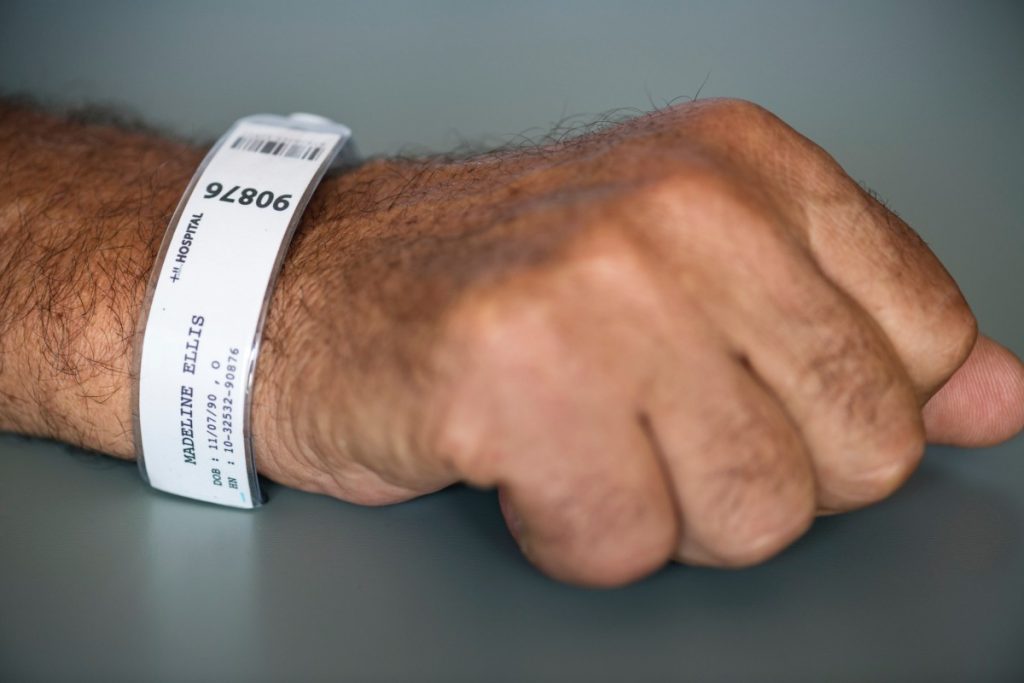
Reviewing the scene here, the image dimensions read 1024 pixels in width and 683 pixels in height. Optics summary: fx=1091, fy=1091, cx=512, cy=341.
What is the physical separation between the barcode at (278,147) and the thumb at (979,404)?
2.06 feet

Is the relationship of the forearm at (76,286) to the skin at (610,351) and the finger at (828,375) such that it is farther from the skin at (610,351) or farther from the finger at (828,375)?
the finger at (828,375)

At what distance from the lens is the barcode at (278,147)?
1042mm

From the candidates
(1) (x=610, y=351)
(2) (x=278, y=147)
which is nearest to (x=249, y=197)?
(2) (x=278, y=147)

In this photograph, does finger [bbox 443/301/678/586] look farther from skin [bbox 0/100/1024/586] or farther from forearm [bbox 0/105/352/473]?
forearm [bbox 0/105/352/473]

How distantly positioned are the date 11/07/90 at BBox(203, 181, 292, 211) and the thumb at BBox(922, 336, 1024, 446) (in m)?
0.62

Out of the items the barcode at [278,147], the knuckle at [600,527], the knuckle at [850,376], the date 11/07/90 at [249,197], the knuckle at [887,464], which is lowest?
the knuckle at [600,527]

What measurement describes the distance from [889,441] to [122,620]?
60cm

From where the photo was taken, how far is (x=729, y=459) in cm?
78

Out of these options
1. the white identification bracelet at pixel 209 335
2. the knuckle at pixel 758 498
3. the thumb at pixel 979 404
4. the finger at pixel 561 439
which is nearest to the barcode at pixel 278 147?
the white identification bracelet at pixel 209 335

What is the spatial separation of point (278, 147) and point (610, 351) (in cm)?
45

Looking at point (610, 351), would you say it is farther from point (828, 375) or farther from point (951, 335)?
point (951, 335)

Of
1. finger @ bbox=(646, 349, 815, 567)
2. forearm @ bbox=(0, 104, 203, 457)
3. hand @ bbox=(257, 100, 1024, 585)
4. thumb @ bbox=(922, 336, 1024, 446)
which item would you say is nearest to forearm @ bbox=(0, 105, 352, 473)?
forearm @ bbox=(0, 104, 203, 457)

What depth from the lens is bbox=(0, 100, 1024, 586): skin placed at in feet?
2.52

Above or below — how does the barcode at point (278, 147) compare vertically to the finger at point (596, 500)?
above
